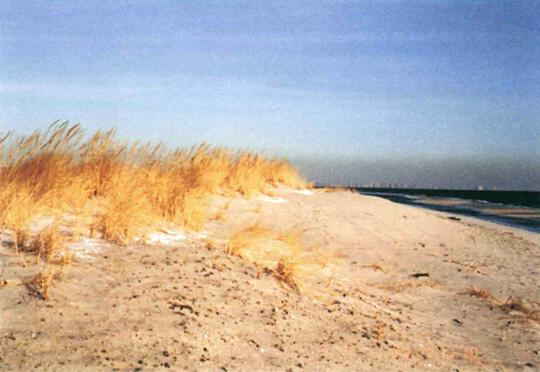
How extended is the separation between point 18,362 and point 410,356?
2096 mm

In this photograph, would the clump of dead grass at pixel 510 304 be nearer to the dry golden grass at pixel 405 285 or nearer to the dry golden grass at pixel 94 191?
the dry golden grass at pixel 405 285

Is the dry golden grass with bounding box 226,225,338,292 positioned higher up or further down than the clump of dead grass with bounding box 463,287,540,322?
higher up

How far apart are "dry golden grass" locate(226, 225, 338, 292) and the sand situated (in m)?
0.12

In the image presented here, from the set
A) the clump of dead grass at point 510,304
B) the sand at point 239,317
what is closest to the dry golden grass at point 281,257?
the sand at point 239,317

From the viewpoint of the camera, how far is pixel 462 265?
511 centimetres

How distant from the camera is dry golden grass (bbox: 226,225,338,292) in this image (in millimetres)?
3314

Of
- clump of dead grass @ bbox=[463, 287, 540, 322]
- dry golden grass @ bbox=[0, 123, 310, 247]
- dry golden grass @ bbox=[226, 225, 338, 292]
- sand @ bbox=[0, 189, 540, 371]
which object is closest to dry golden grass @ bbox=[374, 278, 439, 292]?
sand @ bbox=[0, 189, 540, 371]

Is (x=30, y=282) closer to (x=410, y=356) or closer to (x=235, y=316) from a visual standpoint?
(x=235, y=316)

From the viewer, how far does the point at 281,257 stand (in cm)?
358

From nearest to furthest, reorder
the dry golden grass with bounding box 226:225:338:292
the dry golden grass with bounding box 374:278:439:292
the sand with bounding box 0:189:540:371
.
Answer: the sand with bounding box 0:189:540:371 < the dry golden grass with bounding box 226:225:338:292 < the dry golden grass with bounding box 374:278:439:292

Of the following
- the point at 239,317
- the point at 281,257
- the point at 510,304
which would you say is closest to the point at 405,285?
the point at 510,304

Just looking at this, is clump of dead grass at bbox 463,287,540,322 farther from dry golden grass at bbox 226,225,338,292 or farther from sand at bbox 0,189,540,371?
dry golden grass at bbox 226,225,338,292

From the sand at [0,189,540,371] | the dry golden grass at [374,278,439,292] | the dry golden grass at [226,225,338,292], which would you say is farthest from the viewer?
the dry golden grass at [374,278,439,292]

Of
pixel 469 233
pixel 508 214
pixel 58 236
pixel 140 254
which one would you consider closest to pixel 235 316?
pixel 140 254
